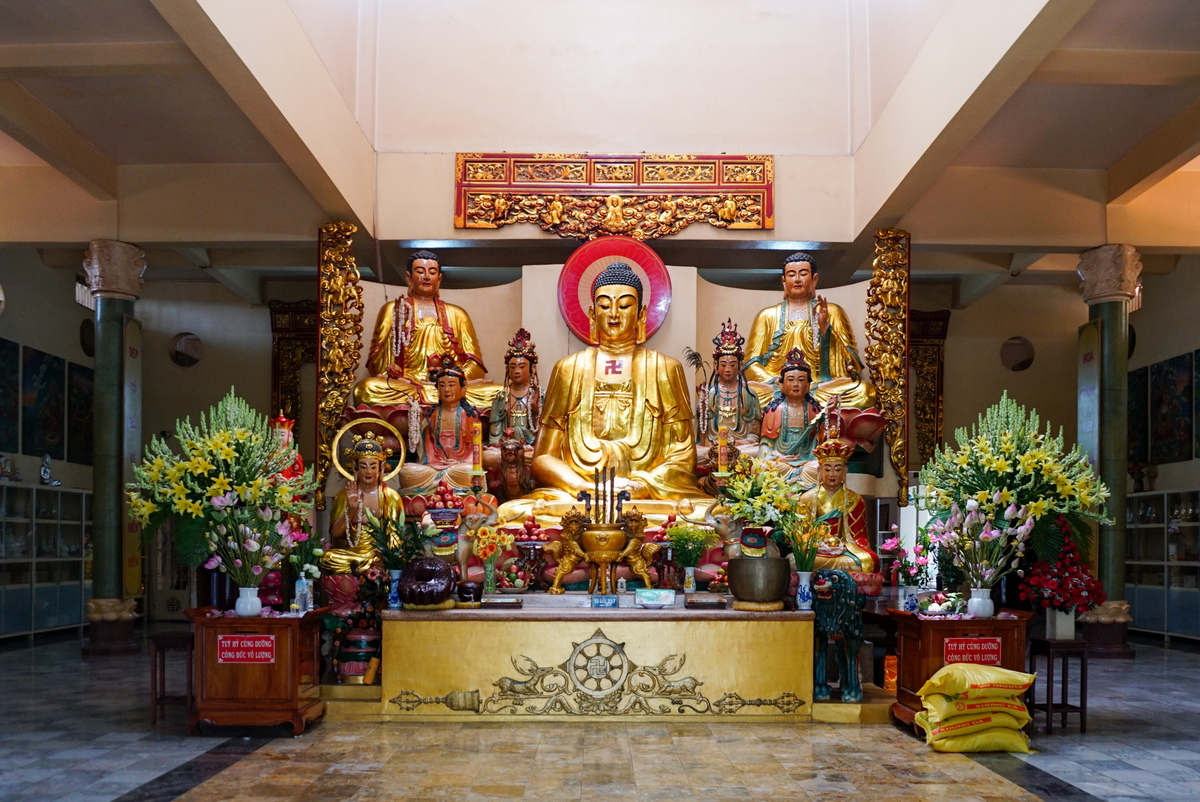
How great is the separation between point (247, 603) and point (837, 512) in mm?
3988

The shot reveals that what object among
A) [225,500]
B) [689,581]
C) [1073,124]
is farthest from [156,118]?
[1073,124]

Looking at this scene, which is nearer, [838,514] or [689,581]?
[689,581]

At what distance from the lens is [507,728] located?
560 centimetres

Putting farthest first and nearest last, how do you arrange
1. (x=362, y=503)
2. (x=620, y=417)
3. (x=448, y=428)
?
(x=620, y=417) → (x=448, y=428) → (x=362, y=503)

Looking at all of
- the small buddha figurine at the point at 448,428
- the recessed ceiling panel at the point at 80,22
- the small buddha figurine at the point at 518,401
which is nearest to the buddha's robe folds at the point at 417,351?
the small buddha figurine at the point at 518,401

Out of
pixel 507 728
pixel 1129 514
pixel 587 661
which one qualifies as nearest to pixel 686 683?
pixel 587 661

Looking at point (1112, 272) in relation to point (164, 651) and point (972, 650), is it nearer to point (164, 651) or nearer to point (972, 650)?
point (972, 650)

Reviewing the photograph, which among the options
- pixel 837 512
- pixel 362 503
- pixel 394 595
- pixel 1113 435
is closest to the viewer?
pixel 394 595

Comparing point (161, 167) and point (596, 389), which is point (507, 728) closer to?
point (596, 389)

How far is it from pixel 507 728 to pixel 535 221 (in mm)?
5428

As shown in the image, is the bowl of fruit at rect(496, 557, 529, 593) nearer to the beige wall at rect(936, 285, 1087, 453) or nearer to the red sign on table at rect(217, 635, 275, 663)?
the red sign on table at rect(217, 635, 275, 663)

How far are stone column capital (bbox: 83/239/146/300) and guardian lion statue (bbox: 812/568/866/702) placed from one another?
20.3 feet

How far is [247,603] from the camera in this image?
5.62 metres

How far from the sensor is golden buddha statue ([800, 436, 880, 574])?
7.73m
